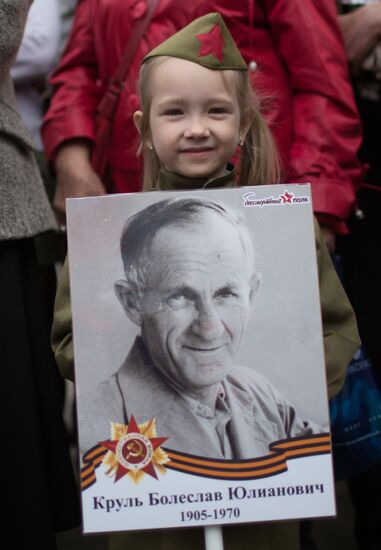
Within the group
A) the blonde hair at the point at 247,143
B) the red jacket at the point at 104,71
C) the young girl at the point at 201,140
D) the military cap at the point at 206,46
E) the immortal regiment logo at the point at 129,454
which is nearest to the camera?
the immortal regiment logo at the point at 129,454

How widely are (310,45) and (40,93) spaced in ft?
Result: 3.87

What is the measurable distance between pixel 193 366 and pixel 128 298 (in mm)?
180

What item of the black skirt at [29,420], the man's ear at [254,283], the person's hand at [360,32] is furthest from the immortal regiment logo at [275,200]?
the person's hand at [360,32]

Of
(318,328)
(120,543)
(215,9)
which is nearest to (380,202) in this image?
(215,9)

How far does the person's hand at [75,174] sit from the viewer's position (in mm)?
2633

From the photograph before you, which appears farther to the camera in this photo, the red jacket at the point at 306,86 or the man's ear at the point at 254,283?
the red jacket at the point at 306,86

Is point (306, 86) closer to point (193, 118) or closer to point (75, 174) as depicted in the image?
point (193, 118)

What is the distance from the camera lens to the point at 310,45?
2529 mm

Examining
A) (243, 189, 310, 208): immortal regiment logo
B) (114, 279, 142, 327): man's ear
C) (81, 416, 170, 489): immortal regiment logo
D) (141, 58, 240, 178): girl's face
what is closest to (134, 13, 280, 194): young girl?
(141, 58, 240, 178): girl's face

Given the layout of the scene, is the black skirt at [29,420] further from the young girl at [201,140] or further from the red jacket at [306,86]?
the red jacket at [306,86]

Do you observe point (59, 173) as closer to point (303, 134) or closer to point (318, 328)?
point (303, 134)

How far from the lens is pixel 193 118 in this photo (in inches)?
81.4

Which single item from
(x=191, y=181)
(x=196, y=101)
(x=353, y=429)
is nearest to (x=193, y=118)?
(x=196, y=101)

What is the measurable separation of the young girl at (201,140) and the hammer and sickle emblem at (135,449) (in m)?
0.29
